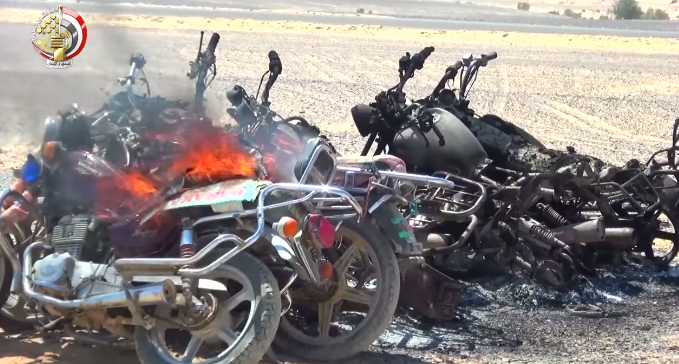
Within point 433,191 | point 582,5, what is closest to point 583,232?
point 433,191

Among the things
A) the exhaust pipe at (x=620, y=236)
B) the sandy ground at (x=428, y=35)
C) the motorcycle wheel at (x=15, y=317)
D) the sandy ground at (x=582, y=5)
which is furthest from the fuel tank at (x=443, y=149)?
the sandy ground at (x=582, y=5)

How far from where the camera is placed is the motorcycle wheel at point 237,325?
5031 mm

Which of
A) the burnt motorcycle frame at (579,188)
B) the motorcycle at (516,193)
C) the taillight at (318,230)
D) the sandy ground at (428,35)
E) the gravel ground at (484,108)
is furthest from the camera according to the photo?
the sandy ground at (428,35)

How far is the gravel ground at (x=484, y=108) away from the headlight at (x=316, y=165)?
124 cm

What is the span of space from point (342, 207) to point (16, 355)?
90.3 inches

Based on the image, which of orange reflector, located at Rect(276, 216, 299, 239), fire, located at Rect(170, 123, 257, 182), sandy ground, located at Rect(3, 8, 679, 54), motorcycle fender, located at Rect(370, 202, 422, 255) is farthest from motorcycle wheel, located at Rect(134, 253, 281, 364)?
sandy ground, located at Rect(3, 8, 679, 54)

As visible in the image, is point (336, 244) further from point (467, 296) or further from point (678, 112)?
point (678, 112)

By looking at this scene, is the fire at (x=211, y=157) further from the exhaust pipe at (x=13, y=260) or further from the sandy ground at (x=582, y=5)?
the sandy ground at (x=582, y=5)

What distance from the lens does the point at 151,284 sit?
17.3ft

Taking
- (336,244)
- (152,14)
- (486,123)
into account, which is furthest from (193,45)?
(336,244)

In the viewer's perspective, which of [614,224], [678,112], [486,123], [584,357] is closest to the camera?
[584,357]

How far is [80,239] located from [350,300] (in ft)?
5.73

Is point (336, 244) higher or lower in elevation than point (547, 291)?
higher

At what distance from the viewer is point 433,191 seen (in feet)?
25.2
